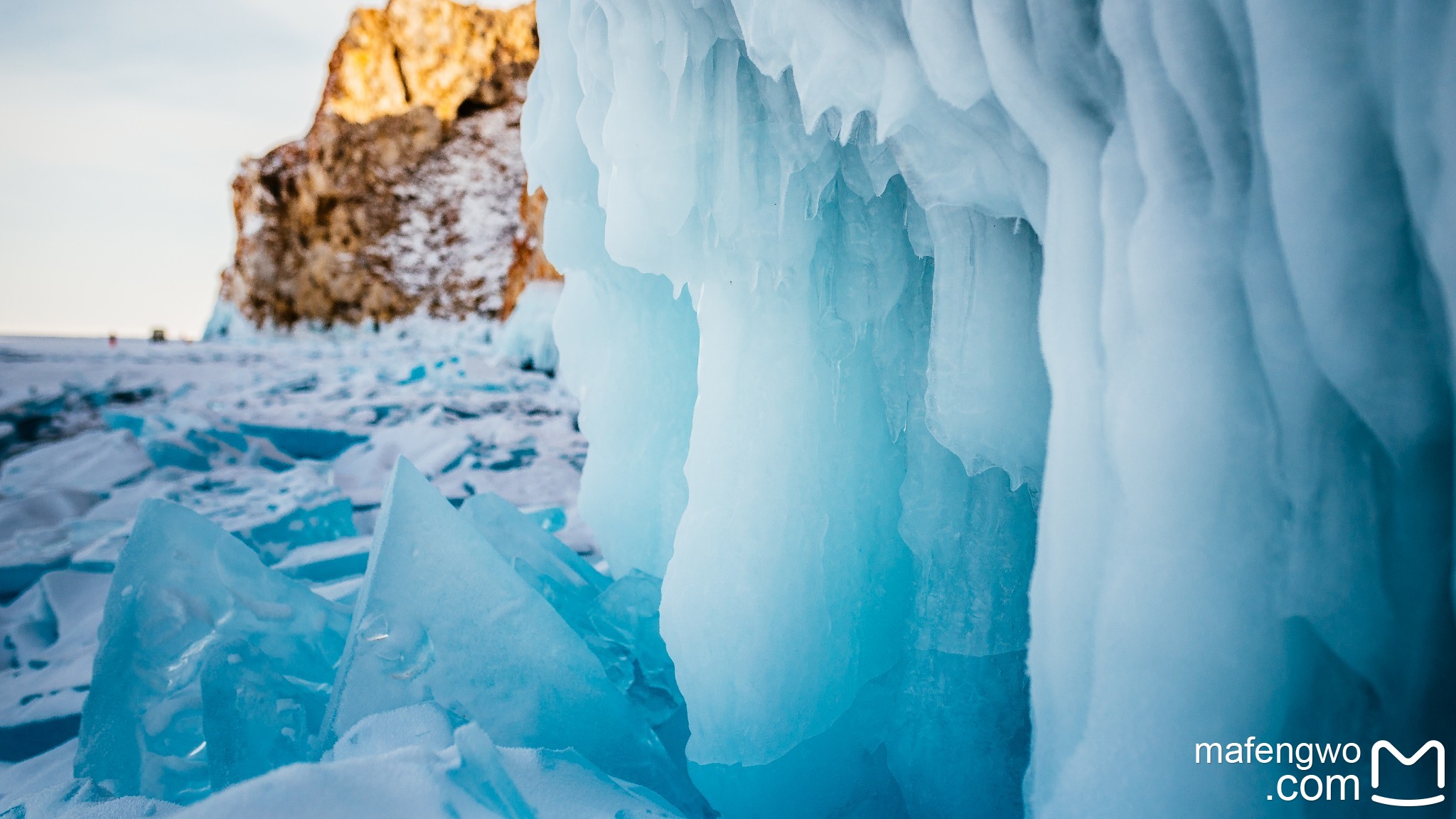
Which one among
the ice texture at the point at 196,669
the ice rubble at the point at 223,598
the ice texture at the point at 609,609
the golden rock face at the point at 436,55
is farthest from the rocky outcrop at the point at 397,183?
the ice texture at the point at 196,669

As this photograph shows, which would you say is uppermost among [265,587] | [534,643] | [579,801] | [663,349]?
[663,349]

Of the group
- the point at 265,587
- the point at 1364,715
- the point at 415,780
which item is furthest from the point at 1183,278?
the point at 265,587

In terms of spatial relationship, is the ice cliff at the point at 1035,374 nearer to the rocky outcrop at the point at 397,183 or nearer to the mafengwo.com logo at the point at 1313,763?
the mafengwo.com logo at the point at 1313,763

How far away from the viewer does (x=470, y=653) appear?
4.57 ft

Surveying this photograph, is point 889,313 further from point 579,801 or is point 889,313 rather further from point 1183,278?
point 579,801

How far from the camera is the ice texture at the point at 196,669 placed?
1.27m

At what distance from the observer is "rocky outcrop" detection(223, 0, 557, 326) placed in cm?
1934

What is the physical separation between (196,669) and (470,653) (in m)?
0.58

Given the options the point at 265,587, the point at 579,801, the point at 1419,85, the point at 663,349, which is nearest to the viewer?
the point at 1419,85

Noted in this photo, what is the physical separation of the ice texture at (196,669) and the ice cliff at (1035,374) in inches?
33.4

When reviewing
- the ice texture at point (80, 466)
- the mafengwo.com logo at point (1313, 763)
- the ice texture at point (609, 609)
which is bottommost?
the ice texture at point (609, 609)

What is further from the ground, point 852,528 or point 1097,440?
point 1097,440

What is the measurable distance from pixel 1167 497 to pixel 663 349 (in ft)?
5.65

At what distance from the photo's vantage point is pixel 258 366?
10.6 m
